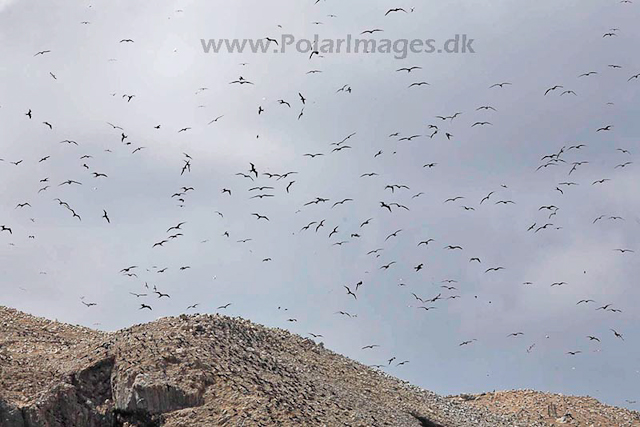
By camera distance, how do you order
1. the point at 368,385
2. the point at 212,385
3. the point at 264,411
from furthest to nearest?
1. the point at 368,385
2. the point at 212,385
3. the point at 264,411

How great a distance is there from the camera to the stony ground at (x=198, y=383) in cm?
2316

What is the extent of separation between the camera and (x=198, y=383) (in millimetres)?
23609

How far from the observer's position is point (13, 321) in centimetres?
3412

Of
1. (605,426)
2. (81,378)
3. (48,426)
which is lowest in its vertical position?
(48,426)

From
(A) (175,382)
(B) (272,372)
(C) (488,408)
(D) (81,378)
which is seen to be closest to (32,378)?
(D) (81,378)

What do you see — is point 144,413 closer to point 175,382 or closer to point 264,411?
point 175,382

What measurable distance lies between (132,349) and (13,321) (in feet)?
35.7

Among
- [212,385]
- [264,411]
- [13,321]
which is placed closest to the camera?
[264,411]

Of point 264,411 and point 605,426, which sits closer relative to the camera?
point 264,411

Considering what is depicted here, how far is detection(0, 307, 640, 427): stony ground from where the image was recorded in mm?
23156

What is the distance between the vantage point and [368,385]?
29938 millimetres

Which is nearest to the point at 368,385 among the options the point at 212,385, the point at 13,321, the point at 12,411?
the point at 212,385

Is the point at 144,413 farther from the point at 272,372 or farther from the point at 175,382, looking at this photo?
the point at 272,372

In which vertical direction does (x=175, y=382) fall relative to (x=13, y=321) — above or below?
below
